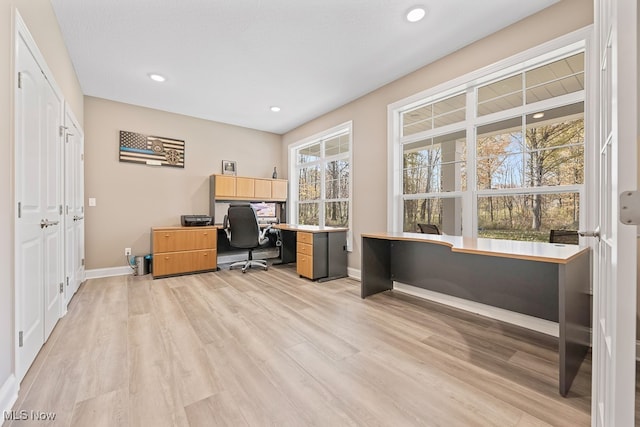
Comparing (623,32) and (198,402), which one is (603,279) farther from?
(198,402)

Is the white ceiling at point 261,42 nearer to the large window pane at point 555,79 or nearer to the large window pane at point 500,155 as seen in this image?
the large window pane at point 555,79

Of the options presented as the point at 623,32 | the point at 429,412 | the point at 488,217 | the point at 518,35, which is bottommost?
the point at 429,412

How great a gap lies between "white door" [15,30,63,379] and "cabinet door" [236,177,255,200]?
9.10ft

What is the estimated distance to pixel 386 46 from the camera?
2846 mm

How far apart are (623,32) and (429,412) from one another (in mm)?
1669

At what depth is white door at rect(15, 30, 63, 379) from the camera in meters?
1.61

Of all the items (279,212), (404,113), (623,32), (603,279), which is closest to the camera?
(623,32)

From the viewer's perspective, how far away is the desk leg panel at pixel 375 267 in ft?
10.5

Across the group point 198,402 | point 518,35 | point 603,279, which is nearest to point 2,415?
point 198,402

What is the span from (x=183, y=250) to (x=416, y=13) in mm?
4266

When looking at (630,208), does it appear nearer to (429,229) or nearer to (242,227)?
(429,229)

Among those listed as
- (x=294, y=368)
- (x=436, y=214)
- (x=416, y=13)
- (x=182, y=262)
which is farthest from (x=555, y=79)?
(x=182, y=262)

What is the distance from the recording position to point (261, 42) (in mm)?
2779

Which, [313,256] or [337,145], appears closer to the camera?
[313,256]
